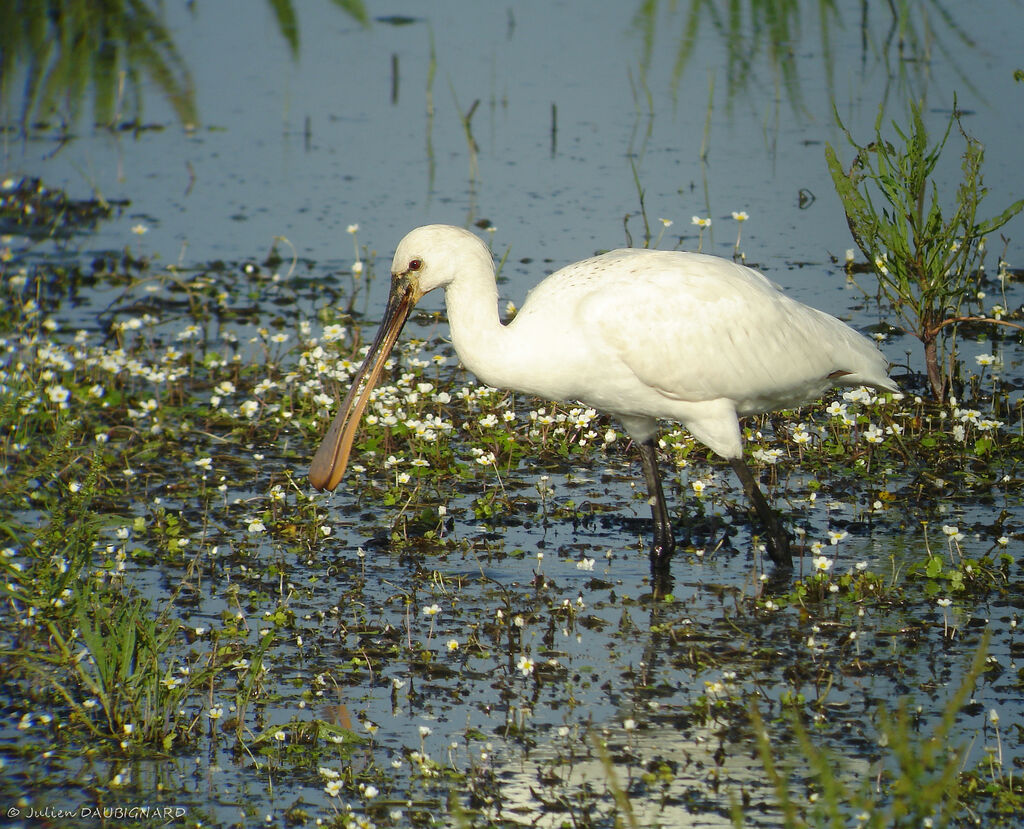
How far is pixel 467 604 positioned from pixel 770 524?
1375 mm

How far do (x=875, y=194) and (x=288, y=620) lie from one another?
728 cm

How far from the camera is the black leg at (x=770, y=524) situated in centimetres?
667

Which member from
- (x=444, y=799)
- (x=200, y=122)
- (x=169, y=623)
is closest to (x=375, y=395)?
(x=169, y=623)

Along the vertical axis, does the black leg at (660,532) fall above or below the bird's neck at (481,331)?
below

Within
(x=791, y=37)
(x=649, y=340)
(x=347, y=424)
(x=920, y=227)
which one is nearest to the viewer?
(x=649, y=340)

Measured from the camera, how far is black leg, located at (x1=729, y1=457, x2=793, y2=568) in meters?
6.67

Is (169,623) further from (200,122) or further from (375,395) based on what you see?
(200,122)

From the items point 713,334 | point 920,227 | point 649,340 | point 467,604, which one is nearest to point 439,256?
point 649,340

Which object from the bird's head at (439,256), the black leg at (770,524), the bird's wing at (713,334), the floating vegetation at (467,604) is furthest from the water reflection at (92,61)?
the black leg at (770,524)

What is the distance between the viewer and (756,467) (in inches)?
310

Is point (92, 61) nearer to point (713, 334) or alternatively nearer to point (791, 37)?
point (791, 37)

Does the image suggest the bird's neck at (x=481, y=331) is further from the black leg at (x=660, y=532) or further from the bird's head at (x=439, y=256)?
the black leg at (x=660, y=532)

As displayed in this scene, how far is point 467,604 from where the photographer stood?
6352 mm

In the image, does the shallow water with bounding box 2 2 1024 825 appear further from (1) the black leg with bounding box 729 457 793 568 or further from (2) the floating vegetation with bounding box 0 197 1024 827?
(1) the black leg with bounding box 729 457 793 568
